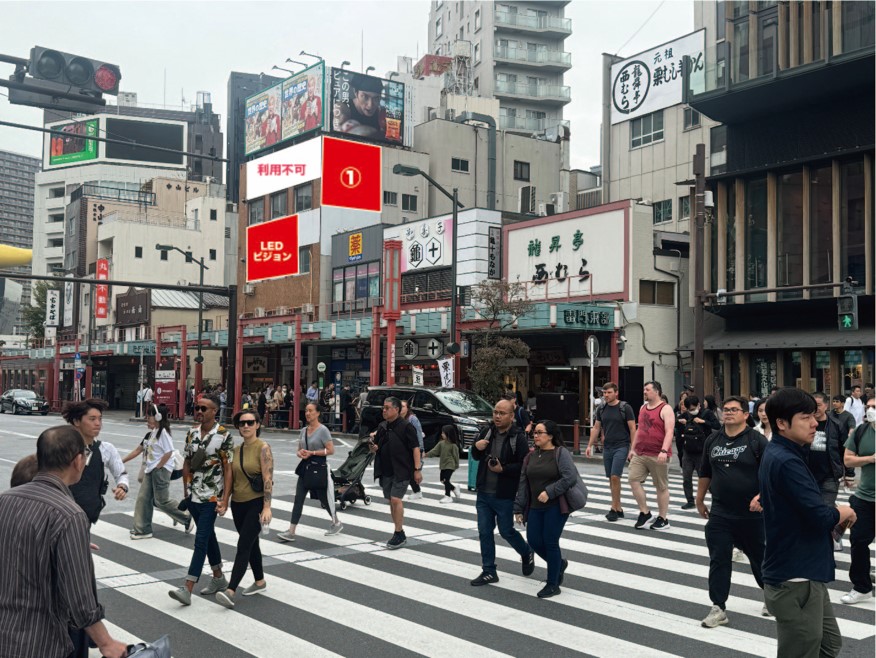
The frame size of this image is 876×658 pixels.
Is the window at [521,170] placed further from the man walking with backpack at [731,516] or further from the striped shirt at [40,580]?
the striped shirt at [40,580]

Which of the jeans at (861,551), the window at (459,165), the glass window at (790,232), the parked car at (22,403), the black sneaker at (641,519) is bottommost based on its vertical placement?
the parked car at (22,403)

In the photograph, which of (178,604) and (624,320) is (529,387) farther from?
(178,604)

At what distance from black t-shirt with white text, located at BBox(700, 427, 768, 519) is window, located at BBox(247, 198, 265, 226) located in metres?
49.0

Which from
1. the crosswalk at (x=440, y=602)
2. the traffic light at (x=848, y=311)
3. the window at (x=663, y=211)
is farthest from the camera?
the window at (x=663, y=211)

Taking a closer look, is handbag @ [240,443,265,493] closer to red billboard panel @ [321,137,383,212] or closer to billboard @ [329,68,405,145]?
red billboard panel @ [321,137,383,212]

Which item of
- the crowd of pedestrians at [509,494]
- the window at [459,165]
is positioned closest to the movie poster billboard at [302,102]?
the window at [459,165]

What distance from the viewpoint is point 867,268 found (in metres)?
27.0

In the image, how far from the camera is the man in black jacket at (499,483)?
8.93 metres

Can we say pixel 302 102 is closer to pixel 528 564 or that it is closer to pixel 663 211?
pixel 663 211

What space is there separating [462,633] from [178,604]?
2.64 m

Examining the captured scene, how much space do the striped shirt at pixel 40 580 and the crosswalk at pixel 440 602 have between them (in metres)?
3.02

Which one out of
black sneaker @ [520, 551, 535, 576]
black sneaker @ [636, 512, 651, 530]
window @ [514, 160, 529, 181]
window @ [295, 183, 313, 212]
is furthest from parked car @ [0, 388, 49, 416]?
black sneaker @ [520, 551, 535, 576]

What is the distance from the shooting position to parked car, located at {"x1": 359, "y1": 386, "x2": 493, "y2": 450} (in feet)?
77.4

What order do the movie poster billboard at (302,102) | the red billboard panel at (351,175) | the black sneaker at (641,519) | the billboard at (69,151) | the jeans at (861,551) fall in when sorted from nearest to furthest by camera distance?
the jeans at (861,551) < the black sneaker at (641,519) < the red billboard panel at (351,175) < the movie poster billboard at (302,102) < the billboard at (69,151)
